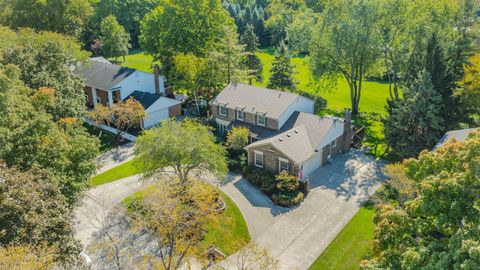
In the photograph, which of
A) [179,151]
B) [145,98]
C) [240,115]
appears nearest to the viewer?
[179,151]

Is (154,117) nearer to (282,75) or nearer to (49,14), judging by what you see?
(282,75)

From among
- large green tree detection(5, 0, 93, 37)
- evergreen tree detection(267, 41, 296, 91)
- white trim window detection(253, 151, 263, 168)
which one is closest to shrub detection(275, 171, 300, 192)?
white trim window detection(253, 151, 263, 168)

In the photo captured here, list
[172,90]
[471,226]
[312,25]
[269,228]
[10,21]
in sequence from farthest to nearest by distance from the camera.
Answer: [10,21] < [172,90] < [312,25] < [269,228] < [471,226]

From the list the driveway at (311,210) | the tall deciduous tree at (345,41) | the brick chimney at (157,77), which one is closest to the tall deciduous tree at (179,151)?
the driveway at (311,210)

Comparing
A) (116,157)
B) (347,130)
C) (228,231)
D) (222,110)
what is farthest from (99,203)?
(347,130)

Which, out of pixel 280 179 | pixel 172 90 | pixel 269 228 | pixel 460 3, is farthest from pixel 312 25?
pixel 269 228

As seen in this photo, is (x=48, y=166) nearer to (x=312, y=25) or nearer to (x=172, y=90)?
(x=172, y=90)
